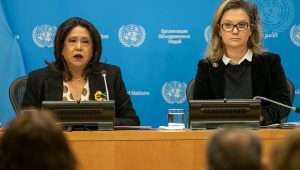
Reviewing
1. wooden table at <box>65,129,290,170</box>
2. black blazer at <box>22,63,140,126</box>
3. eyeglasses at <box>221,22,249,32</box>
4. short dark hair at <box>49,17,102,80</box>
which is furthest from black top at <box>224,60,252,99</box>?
wooden table at <box>65,129,290,170</box>

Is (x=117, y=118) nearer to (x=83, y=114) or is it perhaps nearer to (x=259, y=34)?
(x=83, y=114)

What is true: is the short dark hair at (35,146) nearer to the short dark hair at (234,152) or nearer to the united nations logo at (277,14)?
the short dark hair at (234,152)

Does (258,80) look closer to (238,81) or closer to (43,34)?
(238,81)

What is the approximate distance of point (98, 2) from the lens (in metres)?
6.13

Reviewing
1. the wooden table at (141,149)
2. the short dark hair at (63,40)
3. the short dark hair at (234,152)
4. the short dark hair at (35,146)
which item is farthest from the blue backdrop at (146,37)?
the short dark hair at (234,152)

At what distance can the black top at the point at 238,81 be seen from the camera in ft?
15.6

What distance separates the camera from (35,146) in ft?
5.27

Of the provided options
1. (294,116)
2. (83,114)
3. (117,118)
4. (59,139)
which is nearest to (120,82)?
(117,118)

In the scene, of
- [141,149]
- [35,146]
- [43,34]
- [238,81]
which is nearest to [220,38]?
[238,81]

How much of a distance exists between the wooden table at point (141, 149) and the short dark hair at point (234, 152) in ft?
6.93

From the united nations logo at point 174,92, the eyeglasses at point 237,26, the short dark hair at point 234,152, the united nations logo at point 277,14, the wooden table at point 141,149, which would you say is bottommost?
the wooden table at point 141,149

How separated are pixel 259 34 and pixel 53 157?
138 inches

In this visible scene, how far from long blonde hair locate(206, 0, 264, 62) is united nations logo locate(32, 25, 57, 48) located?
178cm

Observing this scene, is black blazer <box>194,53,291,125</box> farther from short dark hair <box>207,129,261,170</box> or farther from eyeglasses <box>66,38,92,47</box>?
short dark hair <box>207,129,261,170</box>
